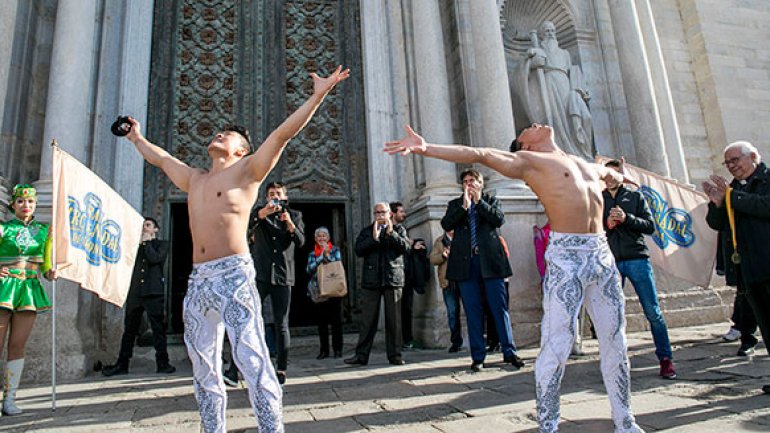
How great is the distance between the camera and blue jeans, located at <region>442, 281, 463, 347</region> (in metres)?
6.33

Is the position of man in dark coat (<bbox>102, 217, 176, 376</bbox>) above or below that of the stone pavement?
above

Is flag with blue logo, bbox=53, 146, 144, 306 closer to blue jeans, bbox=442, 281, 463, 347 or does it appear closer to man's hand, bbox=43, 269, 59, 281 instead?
man's hand, bbox=43, 269, 59, 281

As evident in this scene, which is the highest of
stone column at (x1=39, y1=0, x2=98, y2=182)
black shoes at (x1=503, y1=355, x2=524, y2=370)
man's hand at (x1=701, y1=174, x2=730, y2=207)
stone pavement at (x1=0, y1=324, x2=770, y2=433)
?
stone column at (x1=39, y1=0, x2=98, y2=182)

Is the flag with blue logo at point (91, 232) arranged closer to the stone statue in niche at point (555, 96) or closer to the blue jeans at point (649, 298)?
the blue jeans at point (649, 298)

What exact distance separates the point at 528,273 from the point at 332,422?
13.9 ft

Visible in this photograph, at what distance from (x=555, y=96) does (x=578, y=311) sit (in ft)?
21.5

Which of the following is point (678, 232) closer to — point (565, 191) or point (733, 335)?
point (733, 335)

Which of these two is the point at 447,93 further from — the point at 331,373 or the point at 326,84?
the point at 326,84

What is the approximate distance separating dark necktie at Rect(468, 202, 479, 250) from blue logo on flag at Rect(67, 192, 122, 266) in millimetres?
3755

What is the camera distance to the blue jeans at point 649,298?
434 centimetres

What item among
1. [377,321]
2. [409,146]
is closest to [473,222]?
[377,321]

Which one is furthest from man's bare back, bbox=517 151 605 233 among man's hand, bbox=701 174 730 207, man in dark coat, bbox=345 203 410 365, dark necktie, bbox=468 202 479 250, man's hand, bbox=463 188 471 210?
man in dark coat, bbox=345 203 410 365

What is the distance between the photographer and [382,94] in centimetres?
859

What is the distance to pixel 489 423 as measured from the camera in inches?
123
